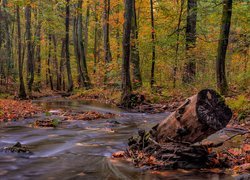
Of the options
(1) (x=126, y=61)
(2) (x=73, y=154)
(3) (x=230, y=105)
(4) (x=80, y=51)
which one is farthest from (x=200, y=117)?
(4) (x=80, y=51)

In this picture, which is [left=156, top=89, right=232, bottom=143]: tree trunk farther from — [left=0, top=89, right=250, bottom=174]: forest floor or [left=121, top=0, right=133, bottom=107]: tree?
[left=121, top=0, right=133, bottom=107]: tree

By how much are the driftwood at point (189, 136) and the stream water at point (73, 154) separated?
0.31 m

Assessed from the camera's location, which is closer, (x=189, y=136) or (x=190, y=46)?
(x=189, y=136)

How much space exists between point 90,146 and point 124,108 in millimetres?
7818

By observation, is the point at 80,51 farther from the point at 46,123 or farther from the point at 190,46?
the point at 46,123

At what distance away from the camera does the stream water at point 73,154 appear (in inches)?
175

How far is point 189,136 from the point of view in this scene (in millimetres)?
5250

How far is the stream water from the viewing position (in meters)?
4.45

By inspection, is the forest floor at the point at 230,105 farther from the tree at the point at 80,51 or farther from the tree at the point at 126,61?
the tree at the point at 80,51

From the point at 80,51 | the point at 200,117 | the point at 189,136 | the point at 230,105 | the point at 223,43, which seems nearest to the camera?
the point at 200,117

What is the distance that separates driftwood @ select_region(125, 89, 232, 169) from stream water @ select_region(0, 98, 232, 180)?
31cm

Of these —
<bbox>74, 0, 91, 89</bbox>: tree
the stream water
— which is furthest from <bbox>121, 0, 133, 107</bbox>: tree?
<bbox>74, 0, 91, 89</bbox>: tree

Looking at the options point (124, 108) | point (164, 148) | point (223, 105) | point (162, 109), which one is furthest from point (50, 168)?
point (124, 108)

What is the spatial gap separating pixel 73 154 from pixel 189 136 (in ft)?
7.41
